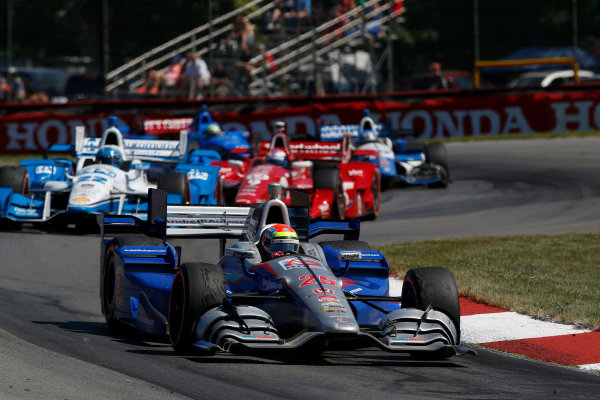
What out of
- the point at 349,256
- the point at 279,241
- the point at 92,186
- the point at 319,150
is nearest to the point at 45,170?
the point at 92,186

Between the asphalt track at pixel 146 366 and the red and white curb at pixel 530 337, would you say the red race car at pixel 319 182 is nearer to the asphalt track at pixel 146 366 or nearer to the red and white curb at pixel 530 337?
the asphalt track at pixel 146 366

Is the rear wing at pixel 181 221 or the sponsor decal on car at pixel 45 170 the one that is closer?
the rear wing at pixel 181 221

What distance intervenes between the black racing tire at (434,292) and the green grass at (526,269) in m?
1.74

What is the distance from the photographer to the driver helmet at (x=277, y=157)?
1864cm

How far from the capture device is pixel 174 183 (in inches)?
648

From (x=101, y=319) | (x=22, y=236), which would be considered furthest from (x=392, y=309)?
(x=22, y=236)

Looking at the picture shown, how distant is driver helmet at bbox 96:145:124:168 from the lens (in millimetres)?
16922

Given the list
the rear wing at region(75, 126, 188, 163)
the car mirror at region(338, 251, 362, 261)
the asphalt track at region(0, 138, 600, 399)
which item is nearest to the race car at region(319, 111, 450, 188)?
the rear wing at region(75, 126, 188, 163)

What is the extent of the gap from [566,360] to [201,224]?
3.65 m

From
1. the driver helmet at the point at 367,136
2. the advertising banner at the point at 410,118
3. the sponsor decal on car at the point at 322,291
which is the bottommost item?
the sponsor decal on car at the point at 322,291

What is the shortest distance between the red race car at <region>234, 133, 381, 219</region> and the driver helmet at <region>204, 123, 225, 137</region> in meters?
3.44

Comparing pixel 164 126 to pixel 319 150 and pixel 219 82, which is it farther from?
pixel 219 82

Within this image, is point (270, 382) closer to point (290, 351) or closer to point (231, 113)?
point (290, 351)

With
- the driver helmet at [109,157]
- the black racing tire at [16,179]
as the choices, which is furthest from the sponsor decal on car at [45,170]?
the driver helmet at [109,157]
